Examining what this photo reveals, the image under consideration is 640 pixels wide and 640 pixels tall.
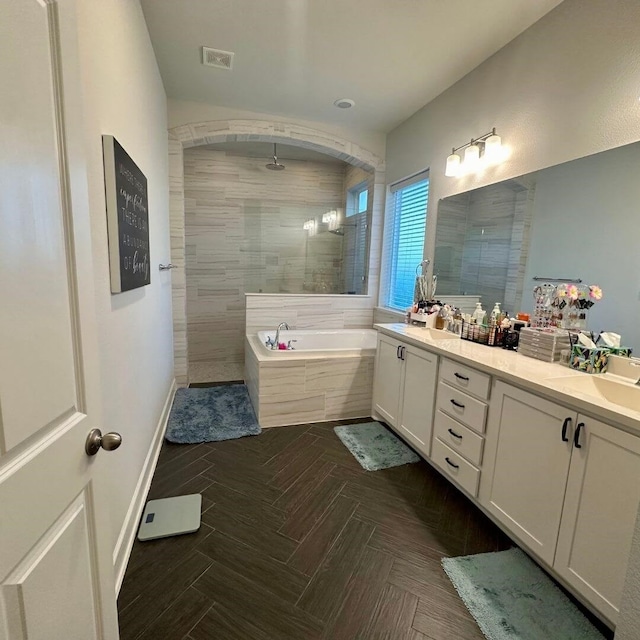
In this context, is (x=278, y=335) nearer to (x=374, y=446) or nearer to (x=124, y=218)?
(x=374, y=446)

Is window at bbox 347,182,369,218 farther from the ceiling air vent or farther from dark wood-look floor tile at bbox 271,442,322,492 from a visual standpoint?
dark wood-look floor tile at bbox 271,442,322,492

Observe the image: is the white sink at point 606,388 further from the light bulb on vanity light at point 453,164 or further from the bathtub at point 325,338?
the bathtub at point 325,338

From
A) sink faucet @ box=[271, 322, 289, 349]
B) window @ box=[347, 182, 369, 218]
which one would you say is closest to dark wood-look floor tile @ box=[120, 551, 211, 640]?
sink faucet @ box=[271, 322, 289, 349]

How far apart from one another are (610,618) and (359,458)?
4.86ft

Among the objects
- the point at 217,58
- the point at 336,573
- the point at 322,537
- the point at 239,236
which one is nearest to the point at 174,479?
the point at 322,537

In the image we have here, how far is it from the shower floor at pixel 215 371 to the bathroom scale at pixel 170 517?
2169 millimetres

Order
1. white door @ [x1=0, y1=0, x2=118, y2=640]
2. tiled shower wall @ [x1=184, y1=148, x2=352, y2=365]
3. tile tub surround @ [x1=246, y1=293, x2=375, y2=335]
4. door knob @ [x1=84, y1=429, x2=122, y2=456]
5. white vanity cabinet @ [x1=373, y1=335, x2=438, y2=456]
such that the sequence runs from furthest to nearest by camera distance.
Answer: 1. tiled shower wall @ [x1=184, y1=148, x2=352, y2=365]
2. tile tub surround @ [x1=246, y1=293, x2=375, y2=335]
3. white vanity cabinet @ [x1=373, y1=335, x2=438, y2=456]
4. door knob @ [x1=84, y1=429, x2=122, y2=456]
5. white door @ [x1=0, y1=0, x2=118, y2=640]

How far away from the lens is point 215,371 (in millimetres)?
4512

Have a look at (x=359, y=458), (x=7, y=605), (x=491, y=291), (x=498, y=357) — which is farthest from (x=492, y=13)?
(x=7, y=605)

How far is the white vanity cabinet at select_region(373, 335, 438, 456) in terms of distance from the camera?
2303mm

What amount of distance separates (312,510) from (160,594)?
2.67 ft

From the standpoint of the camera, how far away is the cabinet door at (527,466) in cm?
144

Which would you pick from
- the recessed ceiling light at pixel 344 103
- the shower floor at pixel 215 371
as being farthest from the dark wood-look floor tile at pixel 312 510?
the recessed ceiling light at pixel 344 103

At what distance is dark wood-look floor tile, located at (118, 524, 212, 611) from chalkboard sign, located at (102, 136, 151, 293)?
1.24 meters
